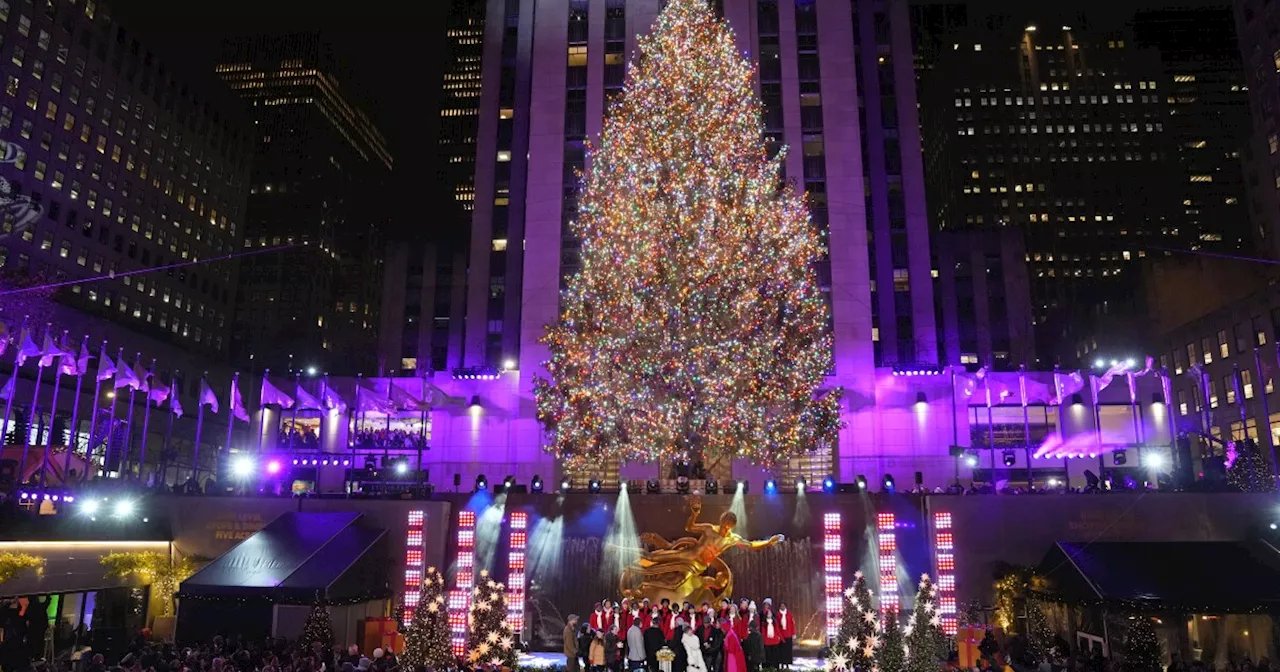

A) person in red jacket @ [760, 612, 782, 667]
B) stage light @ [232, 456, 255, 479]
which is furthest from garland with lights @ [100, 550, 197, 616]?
person in red jacket @ [760, 612, 782, 667]

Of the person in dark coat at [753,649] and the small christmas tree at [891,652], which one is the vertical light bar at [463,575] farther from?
the small christmas tree at [891,652]

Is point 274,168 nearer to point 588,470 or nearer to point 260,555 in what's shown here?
point 588,470

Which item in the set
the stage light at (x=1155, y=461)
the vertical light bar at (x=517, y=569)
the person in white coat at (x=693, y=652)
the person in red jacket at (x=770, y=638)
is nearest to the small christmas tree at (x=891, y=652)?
the person in red jacket at (x=770, y=638)

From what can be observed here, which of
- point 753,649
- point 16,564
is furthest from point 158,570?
point 753,649

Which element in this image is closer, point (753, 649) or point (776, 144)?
point (753, 649)

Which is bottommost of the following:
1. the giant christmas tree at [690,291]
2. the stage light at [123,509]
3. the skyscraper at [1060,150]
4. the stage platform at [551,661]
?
the stage platform at [551,661]

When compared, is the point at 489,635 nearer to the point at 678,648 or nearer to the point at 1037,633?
the point at 678,648

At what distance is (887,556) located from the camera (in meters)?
27.8

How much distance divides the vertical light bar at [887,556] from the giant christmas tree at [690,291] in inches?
223

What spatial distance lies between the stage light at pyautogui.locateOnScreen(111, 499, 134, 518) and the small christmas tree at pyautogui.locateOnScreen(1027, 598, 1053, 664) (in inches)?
1129

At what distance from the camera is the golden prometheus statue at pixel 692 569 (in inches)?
1082

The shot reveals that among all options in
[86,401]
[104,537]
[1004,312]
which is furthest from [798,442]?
[86,401]

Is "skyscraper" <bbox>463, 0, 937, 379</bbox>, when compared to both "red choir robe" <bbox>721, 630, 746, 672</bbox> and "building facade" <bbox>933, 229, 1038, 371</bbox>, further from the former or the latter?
"red choir robe" <bbox>721, 630, 746, 672</bbox>

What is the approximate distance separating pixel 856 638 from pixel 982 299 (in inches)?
2219
